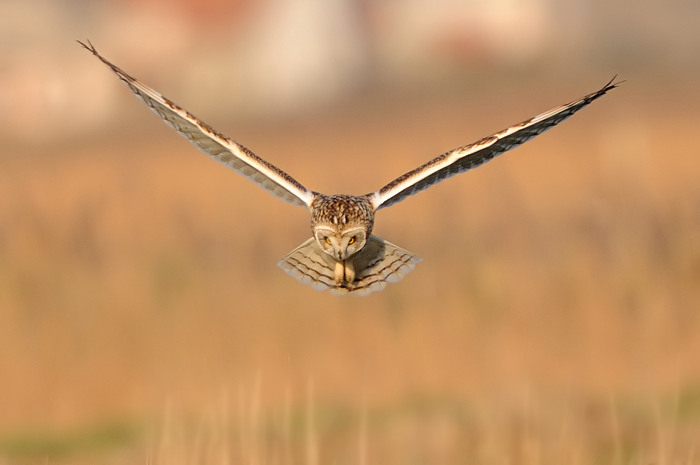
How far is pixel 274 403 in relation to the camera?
7555 mm

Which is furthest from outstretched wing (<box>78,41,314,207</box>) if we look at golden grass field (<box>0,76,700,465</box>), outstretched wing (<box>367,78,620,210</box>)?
golden grass field (<box>0,76,700,465</box>)

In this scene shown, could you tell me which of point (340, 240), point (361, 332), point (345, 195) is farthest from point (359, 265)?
point (361, 332)

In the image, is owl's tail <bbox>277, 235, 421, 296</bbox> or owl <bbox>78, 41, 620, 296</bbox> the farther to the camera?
owl's tail <bbox>277, 235, 421, 296</bbox>

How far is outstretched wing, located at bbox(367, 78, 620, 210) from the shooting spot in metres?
5.63

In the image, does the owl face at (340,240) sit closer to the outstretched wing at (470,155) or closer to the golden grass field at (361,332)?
the outstretched wing at (470,155)

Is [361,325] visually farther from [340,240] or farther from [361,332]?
[340,240]

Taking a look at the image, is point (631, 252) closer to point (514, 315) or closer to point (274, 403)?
point (514, 315)

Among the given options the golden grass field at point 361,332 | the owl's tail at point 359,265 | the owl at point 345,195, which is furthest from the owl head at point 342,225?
the golden grass field at point 361,332

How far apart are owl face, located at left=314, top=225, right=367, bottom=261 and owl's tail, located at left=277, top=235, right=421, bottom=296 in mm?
294

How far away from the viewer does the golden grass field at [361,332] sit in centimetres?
560

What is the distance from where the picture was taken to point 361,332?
746 cm

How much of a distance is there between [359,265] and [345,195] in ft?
1.29

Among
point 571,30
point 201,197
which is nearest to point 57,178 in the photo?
point 201,197

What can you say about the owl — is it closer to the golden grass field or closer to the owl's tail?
the owl's tail
